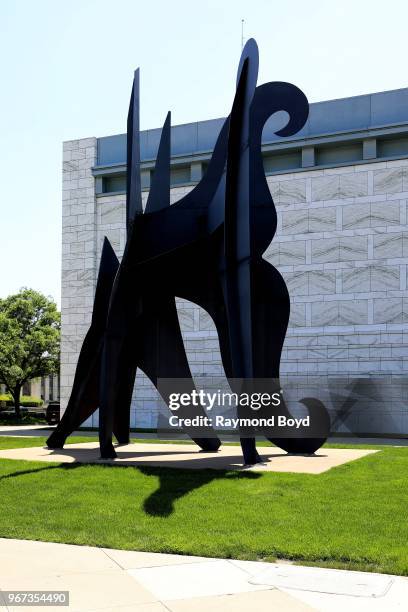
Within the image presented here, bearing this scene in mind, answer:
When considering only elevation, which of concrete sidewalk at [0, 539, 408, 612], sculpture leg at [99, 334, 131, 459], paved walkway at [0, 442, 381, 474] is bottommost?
paved walkway at [0, 442, 381, 474]

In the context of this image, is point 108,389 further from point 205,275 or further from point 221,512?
point 221,512

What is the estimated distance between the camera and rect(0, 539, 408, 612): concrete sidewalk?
546 cm

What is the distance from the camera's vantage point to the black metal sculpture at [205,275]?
44.9 ft

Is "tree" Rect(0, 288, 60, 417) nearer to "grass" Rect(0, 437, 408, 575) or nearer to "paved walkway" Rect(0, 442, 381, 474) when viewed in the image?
"paved walkway" Rect(0, 442, 381, 474)

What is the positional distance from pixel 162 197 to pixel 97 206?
20.7 meters

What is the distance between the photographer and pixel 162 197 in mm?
17328

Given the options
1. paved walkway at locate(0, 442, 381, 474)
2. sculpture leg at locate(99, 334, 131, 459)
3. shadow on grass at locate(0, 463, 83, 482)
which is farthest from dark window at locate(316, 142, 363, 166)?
shadow on grass at locate(0, 463, 83, 482)

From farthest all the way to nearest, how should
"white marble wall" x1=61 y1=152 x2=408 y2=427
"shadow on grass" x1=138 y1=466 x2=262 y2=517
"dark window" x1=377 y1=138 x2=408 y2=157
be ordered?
"dark window" x1=377 y1=138 x2=408 y2=157 → "white marble wall" x1=61 y1=152 x2=408 y2=427 → "shadow on grass" x1=138 y1=466 x2=262 y2=517

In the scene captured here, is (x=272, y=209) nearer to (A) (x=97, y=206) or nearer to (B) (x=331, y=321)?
(B) (x=331, y=321)

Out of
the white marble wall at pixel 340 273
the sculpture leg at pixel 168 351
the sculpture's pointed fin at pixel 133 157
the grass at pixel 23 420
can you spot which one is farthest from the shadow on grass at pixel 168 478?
the grass at pixel 23 420

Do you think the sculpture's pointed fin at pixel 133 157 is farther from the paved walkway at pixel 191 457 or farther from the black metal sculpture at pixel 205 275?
the paved walkway at pixel 191 457

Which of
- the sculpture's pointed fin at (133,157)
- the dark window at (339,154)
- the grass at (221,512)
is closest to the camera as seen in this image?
the grass at (221,512)

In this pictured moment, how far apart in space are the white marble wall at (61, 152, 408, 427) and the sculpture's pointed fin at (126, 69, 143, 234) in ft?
55.0

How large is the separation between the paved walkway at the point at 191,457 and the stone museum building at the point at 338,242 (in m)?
13.2
